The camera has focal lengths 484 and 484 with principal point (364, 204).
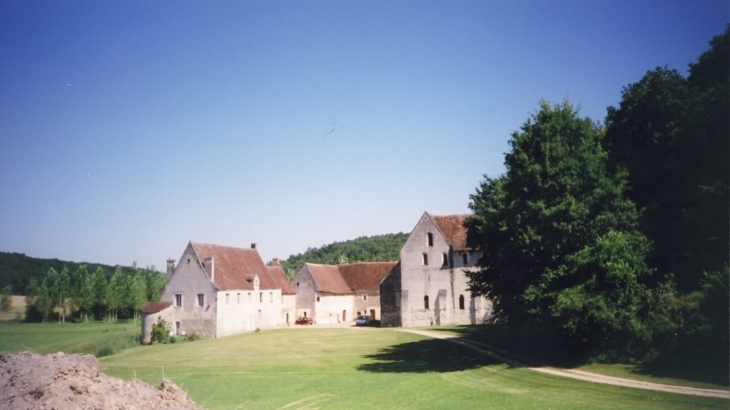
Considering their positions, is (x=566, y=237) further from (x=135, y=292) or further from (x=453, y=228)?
(x=135, y=292)

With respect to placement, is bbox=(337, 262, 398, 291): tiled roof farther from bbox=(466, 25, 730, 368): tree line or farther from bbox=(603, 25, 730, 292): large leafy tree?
bbox=(603, 25, 730, 292): large leafy tree

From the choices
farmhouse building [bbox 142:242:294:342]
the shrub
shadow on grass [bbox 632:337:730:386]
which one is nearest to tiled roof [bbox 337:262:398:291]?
farmhouse building [bbox 142:242:294:342]

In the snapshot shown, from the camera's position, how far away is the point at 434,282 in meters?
53.9

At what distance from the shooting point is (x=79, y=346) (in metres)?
41.1

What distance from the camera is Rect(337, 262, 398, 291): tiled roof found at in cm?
7044

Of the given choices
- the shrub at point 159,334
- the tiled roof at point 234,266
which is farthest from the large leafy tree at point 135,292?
the shrub at point 159,334

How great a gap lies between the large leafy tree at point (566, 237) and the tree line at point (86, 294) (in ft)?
221

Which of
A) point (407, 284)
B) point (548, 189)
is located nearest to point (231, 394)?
point (548, 189)

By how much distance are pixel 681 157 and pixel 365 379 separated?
2088cm

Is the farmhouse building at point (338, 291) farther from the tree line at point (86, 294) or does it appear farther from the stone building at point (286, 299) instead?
the tree line at point (86, 294)

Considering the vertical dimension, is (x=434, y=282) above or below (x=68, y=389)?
above

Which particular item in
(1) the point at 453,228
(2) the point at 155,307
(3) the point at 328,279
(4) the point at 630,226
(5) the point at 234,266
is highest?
(1) the point at 453,228

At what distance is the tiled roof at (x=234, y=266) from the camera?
52.5 m

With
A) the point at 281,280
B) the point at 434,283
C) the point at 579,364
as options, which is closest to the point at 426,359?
the point at 579,364
